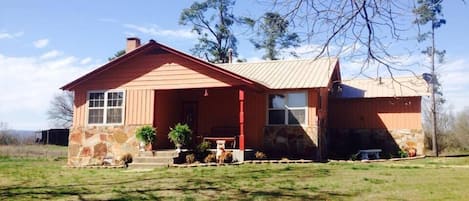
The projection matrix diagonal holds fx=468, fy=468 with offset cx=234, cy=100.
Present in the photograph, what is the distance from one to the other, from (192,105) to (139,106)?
104 inches

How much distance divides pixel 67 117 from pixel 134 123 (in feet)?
116

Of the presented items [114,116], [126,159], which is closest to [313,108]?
[126,159]

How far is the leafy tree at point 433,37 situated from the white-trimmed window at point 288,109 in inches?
182

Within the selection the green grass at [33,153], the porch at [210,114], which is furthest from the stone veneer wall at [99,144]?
the green grass at [33,153]

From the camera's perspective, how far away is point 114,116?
59.6ft

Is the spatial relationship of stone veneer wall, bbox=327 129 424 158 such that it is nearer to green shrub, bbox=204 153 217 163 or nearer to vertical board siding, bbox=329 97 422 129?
vertical board siding, bbox=329 97 422 129

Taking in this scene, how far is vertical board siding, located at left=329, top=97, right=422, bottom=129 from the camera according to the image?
2059 cm

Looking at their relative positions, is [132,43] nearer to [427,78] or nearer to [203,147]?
[203,147]

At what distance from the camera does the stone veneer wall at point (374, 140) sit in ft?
66.8

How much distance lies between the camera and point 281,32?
568 centimetres

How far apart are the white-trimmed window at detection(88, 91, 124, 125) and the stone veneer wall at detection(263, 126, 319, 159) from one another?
571cm

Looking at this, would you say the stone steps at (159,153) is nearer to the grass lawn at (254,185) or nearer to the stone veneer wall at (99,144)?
the stone veneer wall at (99,144)

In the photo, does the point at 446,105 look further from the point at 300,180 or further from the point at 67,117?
the point at 67,117

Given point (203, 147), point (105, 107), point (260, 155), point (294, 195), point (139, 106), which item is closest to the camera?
point (294, 195)
